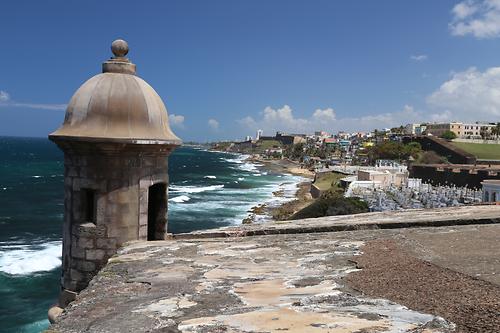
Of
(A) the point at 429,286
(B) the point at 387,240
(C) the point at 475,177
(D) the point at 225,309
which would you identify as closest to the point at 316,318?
(D) the point at 225,309

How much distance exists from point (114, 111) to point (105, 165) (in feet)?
2.14

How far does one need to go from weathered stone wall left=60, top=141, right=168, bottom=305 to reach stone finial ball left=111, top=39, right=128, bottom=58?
1354 millimetres

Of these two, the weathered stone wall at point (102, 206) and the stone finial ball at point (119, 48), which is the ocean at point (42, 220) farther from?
the stone finial ball at point (119, 48)

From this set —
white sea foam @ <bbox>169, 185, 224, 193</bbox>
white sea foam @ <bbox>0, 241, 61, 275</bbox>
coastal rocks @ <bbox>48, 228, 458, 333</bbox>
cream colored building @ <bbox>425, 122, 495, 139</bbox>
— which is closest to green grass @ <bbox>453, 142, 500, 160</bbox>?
white sea foam @ <bbox>169, 185, 224, 193</bbox>

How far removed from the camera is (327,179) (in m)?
67.5

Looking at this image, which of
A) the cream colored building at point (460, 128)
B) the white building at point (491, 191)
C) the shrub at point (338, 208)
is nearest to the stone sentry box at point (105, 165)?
the shrub at point (338, 208)

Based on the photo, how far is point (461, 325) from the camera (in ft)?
8.18

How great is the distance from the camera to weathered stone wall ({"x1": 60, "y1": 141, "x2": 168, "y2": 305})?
6.00m

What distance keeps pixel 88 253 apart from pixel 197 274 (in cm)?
256

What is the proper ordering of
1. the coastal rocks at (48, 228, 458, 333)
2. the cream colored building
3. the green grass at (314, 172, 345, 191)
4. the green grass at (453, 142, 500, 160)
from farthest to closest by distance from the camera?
the cream colored building → the green grass at (453, 142, 500, 160) → the green grass at (314, 172, 345, 191) → the coastal rocks at (48, 228, 458, 333)

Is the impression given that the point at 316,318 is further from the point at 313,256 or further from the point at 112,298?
the point at 313,256

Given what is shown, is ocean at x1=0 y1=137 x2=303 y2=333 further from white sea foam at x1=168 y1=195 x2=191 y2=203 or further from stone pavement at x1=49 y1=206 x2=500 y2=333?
stone pavement at x1=49 y1=206 x2=500 y2=333

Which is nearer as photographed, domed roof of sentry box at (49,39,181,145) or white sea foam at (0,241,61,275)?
domed roof of sentry box at (49,39,181,145)

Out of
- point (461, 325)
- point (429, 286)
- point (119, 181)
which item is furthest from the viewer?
point (119, 181)
